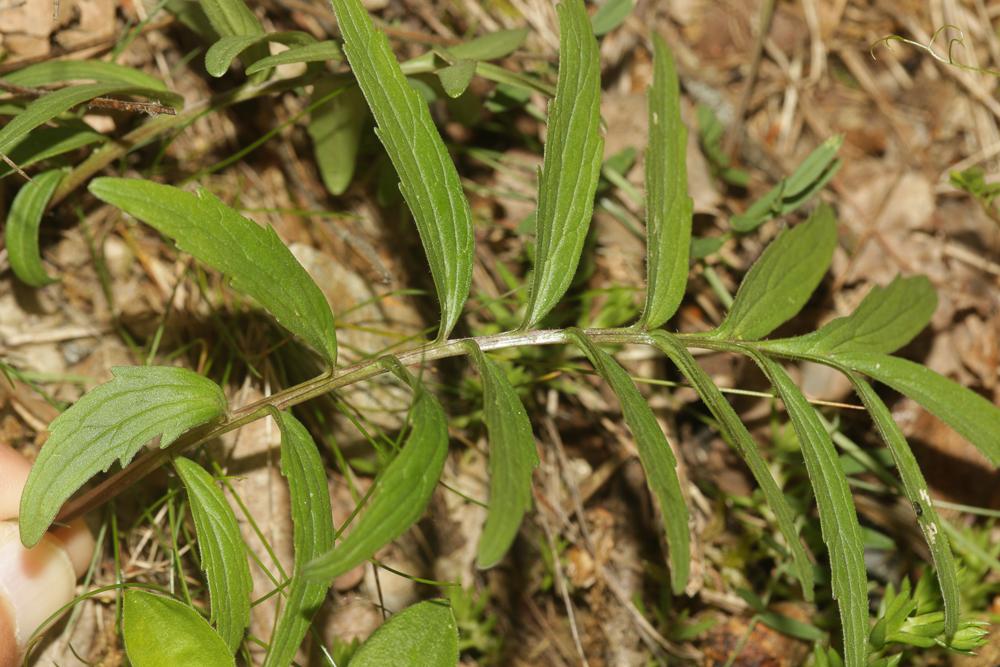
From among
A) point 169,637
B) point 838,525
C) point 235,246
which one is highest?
point 235,246

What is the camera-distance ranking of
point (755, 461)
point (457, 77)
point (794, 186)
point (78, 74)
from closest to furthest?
1. point (755, 461)
2. point (457, 77)
3. point (78, 74)
4. point (794, 186)

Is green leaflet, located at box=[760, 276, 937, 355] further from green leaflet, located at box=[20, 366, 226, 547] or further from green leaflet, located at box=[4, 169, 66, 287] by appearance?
green leaflet, located at box=[4, 169, 66, 287]

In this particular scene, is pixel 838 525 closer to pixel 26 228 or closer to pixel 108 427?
pixel 108 427

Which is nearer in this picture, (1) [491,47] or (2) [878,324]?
(2) [878,324]

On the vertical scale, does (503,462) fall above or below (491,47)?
below

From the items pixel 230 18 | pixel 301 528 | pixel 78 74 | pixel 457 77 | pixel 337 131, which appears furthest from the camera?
pixel 337 131

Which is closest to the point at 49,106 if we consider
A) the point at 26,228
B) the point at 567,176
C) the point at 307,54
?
the point at 26,228

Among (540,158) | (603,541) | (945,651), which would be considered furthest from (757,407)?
(540,158)
